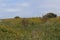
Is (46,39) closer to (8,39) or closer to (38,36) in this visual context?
(38,36)

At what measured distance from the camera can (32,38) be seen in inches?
573

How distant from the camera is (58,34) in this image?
1727 cm

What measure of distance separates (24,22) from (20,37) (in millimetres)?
7776

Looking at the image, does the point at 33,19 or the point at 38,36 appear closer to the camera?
the point at 38,36

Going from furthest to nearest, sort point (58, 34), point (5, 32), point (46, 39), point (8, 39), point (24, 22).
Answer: point (24, 22), point (58, 34), point (5, 32), point (46, 39), point (8, 39)

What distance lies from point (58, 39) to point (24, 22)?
7167 mm

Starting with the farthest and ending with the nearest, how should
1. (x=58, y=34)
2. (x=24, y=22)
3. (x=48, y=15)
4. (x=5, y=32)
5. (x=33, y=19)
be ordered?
1. (x=48, y=15)
2. (x=33, y=19)
3. (x=24, y=22)
4. (x=58, y=34)
5. (x=5, y=32)

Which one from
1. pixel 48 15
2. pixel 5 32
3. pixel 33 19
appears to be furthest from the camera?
pixel 48 15

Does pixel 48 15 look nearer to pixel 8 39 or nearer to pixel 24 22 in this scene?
pixel 24 22

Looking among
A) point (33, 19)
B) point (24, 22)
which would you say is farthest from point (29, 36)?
point (33, 19)

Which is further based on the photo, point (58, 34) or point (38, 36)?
point (58, 34)

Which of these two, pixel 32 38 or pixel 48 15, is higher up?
pixel 48 15

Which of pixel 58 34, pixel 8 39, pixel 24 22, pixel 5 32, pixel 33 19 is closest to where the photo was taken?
pixel 8 39

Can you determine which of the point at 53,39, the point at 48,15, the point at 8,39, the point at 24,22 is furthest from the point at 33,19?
the point at 8,39
